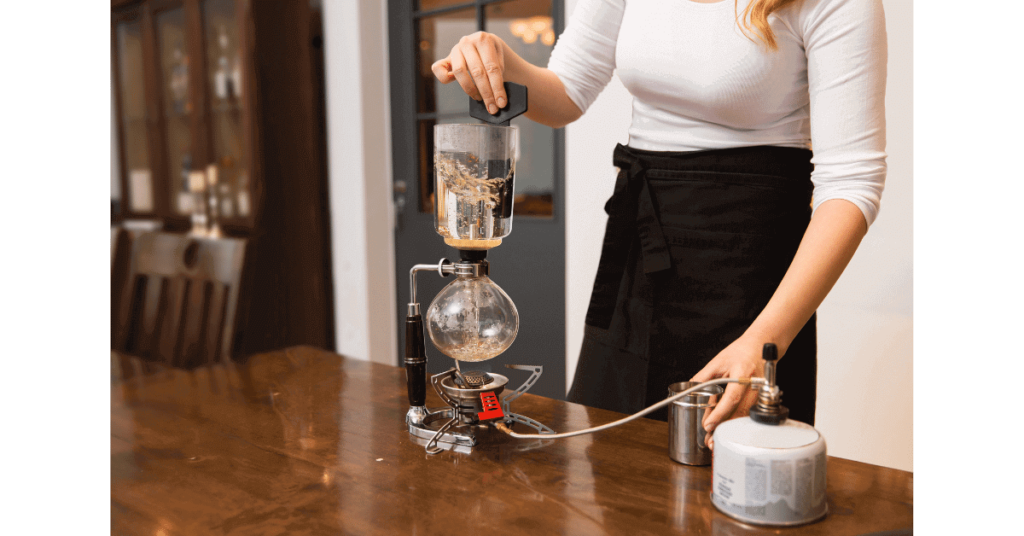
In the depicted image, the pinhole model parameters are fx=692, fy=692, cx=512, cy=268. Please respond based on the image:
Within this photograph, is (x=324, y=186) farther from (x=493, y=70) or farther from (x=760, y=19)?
(x=760, y=19)

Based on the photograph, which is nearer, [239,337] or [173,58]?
[239,337]

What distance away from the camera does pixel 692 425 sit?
825mm

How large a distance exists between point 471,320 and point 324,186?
104 inches

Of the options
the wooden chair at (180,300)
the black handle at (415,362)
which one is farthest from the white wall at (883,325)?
the wooden chair at (180,300)

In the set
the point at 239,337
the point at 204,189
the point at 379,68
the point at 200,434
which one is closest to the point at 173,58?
the point at 204,189

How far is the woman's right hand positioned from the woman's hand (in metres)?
0.46

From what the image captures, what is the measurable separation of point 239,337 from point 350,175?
880 millimetres

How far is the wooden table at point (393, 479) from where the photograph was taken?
2.33 feet

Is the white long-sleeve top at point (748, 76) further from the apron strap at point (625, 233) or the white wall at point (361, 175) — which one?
the white wall at point (361, 175)

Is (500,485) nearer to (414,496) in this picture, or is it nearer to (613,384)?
(414,496)

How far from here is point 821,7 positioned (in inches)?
38.9

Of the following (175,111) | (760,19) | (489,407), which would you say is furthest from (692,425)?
(175,111)

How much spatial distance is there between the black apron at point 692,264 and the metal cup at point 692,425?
27 centimetres

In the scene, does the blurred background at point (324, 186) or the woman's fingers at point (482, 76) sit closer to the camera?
the woman's fingers at point (482, 76)
